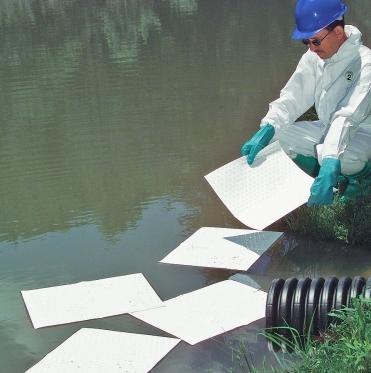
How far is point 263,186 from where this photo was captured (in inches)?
156

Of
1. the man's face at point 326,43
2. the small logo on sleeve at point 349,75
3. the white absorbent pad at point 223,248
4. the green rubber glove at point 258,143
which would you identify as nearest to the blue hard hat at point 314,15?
the man's face at point 326,43

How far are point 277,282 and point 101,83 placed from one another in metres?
6.87

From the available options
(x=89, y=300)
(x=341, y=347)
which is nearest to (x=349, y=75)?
(x=89, y=300)

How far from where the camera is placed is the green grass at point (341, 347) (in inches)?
88.7

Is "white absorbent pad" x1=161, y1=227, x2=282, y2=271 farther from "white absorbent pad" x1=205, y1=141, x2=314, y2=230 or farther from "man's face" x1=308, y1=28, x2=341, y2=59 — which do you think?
"man's face" x1=308, y1=28, x2=341, y2=59

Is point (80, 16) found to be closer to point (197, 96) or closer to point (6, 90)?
point (6, 90)

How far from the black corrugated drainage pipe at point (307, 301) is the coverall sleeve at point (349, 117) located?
1.03 m

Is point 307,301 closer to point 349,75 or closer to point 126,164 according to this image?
point 349,75

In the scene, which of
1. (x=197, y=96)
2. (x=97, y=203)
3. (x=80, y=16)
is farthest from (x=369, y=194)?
(x=80, y=16)

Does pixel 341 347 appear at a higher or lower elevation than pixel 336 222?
higher

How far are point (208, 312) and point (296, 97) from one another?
62.4 inches

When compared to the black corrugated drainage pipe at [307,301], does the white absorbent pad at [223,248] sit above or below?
Answer: below

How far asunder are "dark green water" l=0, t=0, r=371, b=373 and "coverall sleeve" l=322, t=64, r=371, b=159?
23.6 inches

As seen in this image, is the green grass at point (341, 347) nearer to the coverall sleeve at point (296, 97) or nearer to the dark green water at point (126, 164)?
the dark green water at point (126, 164)
